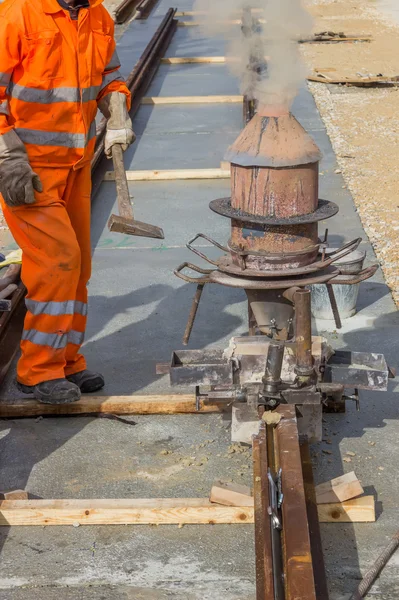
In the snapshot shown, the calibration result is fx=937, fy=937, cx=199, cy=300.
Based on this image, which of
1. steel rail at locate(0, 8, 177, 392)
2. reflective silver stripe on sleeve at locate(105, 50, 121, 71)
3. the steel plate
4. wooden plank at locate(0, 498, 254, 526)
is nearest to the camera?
wooden plank at locate(0, 498, 254, 526)

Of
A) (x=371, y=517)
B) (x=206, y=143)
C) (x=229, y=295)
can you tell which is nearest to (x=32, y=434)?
(x=371, y=517)

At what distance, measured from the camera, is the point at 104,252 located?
754 cm

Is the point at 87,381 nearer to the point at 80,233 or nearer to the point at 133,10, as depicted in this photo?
the point at 80,233

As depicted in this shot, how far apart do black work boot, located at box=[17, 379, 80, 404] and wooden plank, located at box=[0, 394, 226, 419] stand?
0.04 meters

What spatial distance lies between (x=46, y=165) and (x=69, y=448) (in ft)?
4.71

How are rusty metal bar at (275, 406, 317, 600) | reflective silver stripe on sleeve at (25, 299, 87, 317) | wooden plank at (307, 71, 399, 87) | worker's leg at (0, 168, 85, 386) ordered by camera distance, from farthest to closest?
1. wooden plank at (307, 71, 399, 87)
2. reflective silver stripe on sleeve at (25, 299, 87, 317)
3. worker's leg at (0, 168, 85, 386)
4. rusty metal bar at (275, 406, 317, 600)

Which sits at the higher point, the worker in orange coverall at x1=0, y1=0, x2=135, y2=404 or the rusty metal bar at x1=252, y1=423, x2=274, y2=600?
the worker in orange coverall at x1=0, y1=0, x2=135, y2=404

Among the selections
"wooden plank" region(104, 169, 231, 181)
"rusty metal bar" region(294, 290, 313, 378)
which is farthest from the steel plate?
"wooden plank" region(104, 169, 231, 181)

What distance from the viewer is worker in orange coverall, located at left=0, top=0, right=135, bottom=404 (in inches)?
178

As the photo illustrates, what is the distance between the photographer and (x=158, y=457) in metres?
4.58

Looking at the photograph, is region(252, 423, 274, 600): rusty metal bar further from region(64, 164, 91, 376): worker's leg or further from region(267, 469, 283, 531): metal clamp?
region(64, 164, 91, 376): worker's leg

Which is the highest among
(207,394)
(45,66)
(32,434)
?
(45,66)

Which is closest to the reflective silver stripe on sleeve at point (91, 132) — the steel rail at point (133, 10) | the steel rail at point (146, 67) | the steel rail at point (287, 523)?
the steel rail at point (287, 523)

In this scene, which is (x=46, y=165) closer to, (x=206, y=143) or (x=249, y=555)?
(x=249, y=555)
